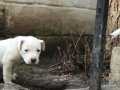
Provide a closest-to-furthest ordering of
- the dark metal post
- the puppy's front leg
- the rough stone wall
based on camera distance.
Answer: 1. the dark metal post
2. the puppy's front leg
3. the rough stone wall

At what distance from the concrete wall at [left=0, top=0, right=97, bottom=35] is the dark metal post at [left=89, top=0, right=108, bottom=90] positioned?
10.4 feet

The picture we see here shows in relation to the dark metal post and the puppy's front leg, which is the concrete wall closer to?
the puppy's front leg

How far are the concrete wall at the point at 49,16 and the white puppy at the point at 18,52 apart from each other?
1409mm

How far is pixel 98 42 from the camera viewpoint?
5.97 m

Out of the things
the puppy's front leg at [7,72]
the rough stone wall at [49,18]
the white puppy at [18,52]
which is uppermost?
the rough stone wall at [49,18]

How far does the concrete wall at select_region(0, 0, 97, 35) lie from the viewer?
29.5 ft

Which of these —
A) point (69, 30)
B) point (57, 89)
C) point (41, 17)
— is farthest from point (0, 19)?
point (57, 89)

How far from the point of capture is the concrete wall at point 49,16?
9.00m

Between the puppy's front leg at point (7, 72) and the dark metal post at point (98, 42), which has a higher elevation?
the dark metal post at point (98, 42)

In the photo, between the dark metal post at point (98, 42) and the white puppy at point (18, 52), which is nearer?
the dark metal post at point (98, 42)

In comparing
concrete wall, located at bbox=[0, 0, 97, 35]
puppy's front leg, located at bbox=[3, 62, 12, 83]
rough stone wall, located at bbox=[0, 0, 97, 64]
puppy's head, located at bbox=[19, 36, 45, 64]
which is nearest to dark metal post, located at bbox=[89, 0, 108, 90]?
puppy's head, located at bbox=[19, 36, 45, 64]

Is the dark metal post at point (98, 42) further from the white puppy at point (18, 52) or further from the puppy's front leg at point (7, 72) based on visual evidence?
the puppy's front leg at point (7, 72)

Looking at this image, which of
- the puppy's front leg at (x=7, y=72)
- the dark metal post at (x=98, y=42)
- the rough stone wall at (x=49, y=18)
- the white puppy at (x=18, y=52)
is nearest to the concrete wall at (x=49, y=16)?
the rough stone wall at (x=49, y=18)

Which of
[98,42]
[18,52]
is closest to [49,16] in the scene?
[18,52]
